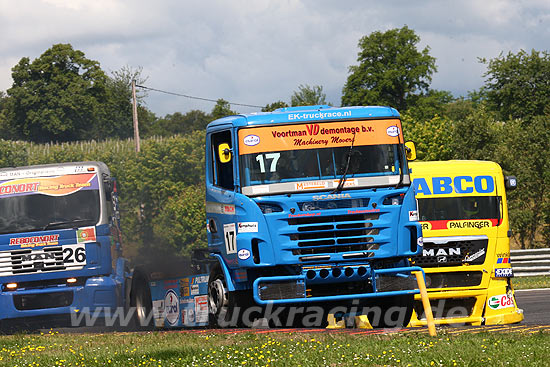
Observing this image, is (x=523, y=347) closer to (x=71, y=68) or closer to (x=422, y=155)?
(x=422, y=155)

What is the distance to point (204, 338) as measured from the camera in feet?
37.9

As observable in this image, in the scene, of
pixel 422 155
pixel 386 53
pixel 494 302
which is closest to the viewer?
pixel 494 302

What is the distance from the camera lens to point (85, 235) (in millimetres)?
17172

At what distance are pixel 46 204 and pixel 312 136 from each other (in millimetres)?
6972

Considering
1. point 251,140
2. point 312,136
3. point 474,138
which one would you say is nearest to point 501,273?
point 312,136

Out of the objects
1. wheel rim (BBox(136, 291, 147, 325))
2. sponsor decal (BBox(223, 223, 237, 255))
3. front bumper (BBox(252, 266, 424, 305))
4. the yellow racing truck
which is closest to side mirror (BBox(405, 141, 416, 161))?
front bumper (BBox(252, 266, 424, 305))

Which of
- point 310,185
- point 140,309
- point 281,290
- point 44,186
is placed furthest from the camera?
point 140,309

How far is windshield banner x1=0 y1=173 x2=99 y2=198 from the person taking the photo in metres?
17.2

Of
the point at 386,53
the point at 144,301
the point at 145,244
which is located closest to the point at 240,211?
the point at 144,301

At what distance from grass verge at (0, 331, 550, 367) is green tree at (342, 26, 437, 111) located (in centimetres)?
6655

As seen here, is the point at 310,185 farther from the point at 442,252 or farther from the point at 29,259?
the point at 29,259

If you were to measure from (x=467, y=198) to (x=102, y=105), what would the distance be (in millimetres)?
80092

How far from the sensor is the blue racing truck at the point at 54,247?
17062 mm

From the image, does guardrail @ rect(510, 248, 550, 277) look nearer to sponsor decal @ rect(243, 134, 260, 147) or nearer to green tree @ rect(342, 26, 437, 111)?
sponsor decal @ rect(243, 134, 260, 147)
